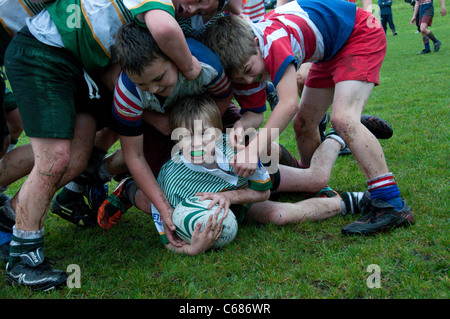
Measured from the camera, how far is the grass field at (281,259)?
2025 millimetres

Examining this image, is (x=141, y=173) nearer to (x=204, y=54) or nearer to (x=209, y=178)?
(x=209, y=178)

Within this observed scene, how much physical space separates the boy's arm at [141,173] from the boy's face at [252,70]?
0.70 meters

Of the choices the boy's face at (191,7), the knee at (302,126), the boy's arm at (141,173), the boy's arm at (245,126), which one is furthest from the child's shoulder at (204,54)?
the knee at (302,126)

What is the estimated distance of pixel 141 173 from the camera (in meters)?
2.67

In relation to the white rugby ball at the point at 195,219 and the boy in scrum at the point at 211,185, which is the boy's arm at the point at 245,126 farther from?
the white rugby ball at the point at 195,219

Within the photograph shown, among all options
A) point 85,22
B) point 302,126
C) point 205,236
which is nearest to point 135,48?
point 85,22

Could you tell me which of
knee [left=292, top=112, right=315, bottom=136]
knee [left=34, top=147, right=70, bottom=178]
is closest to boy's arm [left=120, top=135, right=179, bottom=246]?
knee [left=34, top=147, right=70, bottom=178]

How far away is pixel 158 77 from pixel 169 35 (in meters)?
0.27

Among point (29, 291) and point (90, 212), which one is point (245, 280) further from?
point (90, 212)

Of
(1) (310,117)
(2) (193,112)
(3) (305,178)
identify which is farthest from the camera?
(1) (310,117)

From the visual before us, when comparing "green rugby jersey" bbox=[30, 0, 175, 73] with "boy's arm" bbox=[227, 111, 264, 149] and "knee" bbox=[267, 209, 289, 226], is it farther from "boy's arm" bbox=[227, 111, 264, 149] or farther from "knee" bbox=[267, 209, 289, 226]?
"knee" bbox=[267, 209, 289, 226]

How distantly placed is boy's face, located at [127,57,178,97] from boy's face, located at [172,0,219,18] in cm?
33
